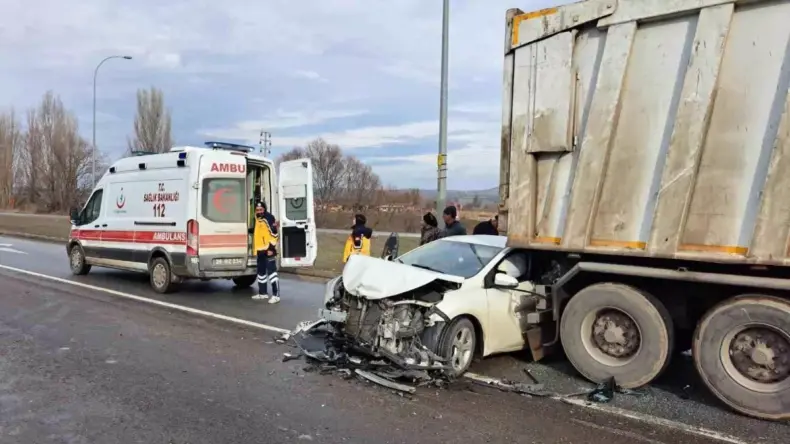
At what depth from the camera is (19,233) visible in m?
26.3

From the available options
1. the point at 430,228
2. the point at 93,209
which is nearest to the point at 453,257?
the point at 430,228

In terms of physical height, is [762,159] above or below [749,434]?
above

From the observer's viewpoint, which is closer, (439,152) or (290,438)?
(290,438)

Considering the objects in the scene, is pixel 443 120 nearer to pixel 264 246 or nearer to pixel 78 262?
pixel 264 246

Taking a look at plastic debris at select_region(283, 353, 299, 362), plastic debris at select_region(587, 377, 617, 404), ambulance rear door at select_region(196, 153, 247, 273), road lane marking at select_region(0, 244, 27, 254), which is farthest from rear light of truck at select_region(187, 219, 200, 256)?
road lane marking at select_region(0, 244, 27, 254)

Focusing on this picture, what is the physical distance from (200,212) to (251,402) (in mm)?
5637

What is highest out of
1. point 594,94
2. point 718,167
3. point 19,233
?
point 594,94

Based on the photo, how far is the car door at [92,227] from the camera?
1208cm

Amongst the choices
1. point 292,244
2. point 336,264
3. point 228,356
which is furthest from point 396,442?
point 336,264

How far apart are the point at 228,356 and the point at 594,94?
14.1 feet

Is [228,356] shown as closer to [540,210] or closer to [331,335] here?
[331,335]

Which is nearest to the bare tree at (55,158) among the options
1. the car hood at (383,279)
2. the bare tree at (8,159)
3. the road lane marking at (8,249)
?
the bare tree at (8,159)

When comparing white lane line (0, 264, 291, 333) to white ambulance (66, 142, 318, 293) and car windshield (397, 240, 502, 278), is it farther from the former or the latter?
car windshield (397, 240, 502, 278)

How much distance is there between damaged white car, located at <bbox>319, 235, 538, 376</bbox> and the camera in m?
5.35
